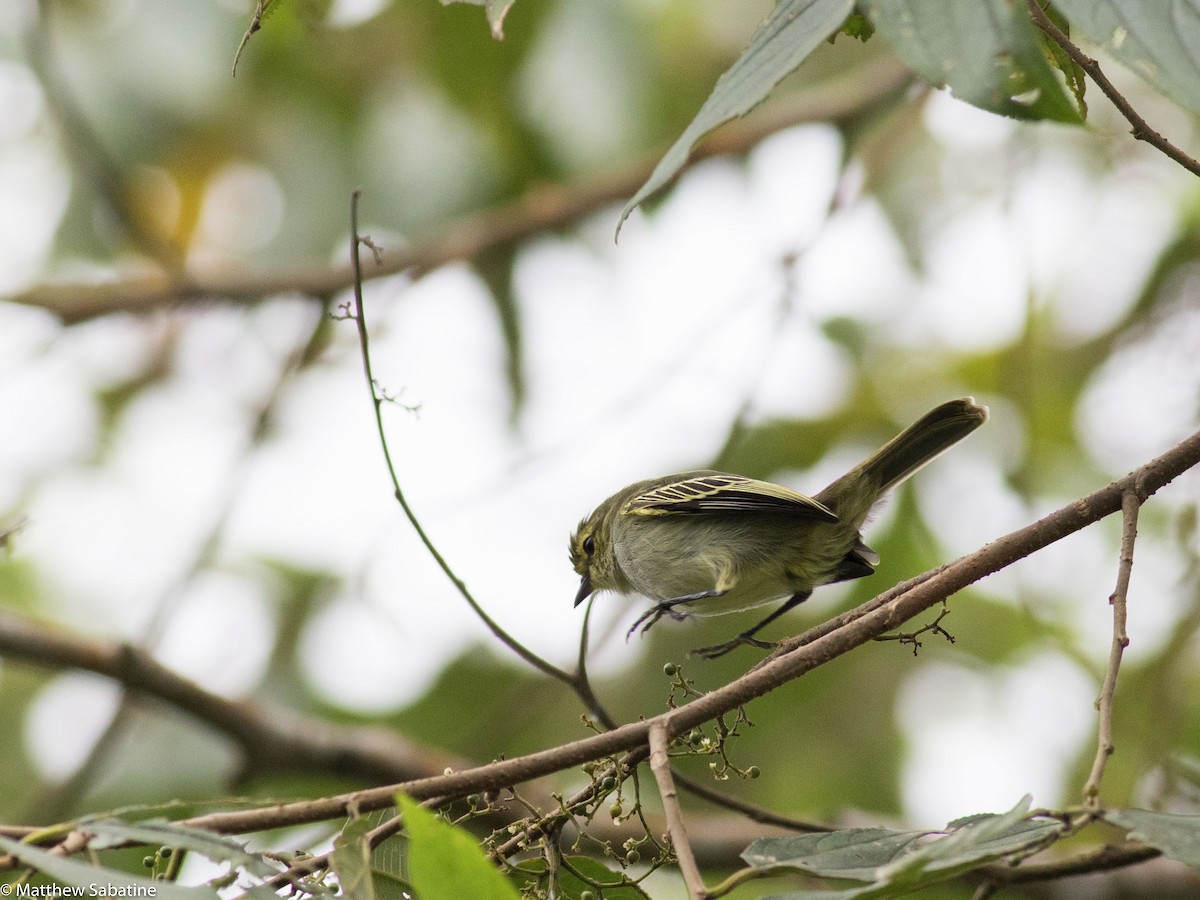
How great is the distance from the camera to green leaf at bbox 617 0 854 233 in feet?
5.06

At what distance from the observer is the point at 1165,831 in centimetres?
174

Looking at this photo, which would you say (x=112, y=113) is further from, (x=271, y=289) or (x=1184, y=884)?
(x=1184, y=884)

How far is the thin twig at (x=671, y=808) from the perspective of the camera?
157 cm

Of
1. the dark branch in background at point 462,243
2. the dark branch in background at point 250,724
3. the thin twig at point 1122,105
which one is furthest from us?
the dark branch in background at point 462,243

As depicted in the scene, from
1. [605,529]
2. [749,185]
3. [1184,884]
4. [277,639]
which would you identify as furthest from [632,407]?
[277,639]

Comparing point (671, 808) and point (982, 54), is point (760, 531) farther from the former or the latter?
point (982, 54)

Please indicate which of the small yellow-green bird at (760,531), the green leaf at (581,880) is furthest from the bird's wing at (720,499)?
the green leaf at (581,880)

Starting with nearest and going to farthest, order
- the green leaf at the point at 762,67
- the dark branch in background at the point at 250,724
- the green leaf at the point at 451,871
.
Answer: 1. the green leaf at the point at 451,871
2. the green leaf at the point at 762,67
3. the dark branch in background at the point at 250,724

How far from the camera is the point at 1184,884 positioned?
4258 millimetres

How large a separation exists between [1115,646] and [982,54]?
86 centimetres

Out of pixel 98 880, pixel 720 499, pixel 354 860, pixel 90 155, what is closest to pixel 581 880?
pixel 354 860

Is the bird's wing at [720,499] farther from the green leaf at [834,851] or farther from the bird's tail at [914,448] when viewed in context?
the green leaf at [834,851]

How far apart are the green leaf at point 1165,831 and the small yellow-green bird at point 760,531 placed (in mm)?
1639

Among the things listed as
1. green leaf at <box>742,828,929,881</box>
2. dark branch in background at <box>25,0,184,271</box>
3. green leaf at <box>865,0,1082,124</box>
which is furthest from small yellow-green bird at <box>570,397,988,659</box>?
dark branch in background at <box>25,0,184,271</box>
